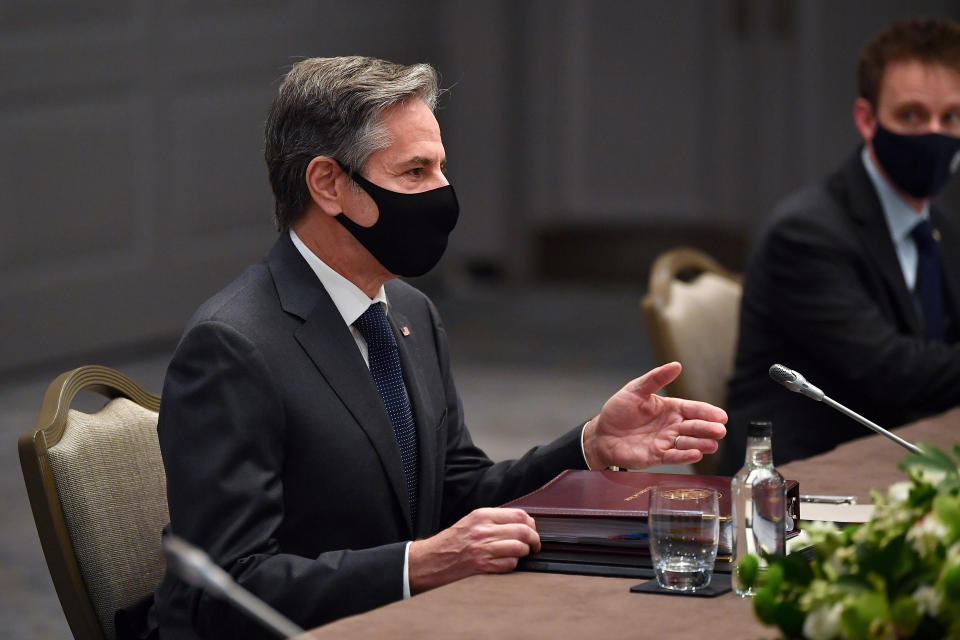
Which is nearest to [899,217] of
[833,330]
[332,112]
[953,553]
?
[833,330]

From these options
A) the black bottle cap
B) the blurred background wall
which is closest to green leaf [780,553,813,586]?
the black bottle cap

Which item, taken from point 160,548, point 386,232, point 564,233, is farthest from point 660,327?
point 564,233

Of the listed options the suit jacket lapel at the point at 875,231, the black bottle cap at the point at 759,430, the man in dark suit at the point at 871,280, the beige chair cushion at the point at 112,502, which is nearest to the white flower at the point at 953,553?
A: the black bottle cap at the point at 759,430

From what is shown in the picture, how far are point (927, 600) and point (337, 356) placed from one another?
40.9 inches

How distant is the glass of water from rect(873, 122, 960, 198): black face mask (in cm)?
163

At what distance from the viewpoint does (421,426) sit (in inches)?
83.0

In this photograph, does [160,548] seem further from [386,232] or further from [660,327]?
[660,327]

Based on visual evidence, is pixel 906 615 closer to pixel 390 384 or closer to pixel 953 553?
pixel 953 553

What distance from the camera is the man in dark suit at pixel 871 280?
2982 mm

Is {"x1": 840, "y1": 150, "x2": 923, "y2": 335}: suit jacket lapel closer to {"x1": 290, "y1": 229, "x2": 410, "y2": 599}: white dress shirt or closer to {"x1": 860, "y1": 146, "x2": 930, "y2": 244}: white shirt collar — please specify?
{"x1": 860, "y1": 146, "x2": 930, "y2": 244}: white shirt collar

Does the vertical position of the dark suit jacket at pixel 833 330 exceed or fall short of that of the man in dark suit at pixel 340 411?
it falls short

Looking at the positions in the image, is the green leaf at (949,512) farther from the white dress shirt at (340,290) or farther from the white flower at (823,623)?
the white dress shirt at (340,290)

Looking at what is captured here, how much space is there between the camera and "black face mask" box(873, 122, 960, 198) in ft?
10.2

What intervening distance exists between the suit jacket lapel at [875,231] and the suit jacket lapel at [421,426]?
128 centimetres
